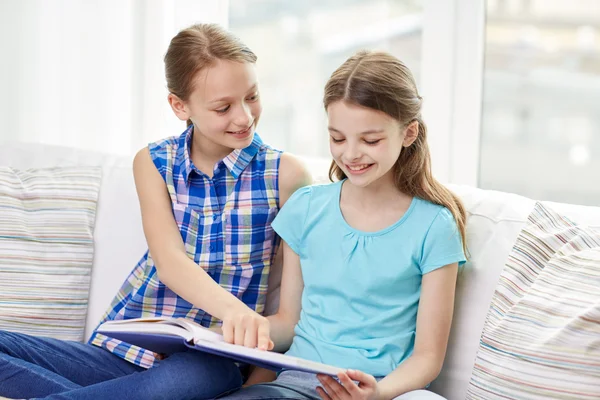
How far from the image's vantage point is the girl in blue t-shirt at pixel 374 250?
1465mm

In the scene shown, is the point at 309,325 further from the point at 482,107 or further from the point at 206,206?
the point at 482,107

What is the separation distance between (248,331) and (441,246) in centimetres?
40

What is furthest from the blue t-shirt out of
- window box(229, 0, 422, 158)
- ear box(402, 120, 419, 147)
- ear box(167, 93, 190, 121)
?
window box(229, 0, 422, 158)

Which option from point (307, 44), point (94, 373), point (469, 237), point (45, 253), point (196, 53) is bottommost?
point (94, 373)

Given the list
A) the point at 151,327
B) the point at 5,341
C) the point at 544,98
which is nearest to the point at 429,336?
the point at 151,327

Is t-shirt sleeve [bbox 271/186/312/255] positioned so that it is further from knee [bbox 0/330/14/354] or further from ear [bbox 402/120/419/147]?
knee [bbox 0/330/14/354]

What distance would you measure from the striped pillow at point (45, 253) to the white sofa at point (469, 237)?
4cm

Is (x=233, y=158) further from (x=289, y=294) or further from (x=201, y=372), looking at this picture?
(x=201, y=372)

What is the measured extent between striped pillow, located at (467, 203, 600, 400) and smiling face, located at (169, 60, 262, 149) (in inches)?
23.7

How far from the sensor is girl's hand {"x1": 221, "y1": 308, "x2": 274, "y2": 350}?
1390 millimetres

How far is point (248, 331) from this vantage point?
1396 mm

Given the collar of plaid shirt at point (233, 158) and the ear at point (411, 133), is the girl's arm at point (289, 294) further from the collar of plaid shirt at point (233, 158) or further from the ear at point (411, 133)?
the ear at point (411, 133)

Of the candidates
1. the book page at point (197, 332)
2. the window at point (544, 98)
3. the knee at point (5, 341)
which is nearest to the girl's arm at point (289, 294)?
the book page at point (197, 332)

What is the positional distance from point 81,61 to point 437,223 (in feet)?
4.86
